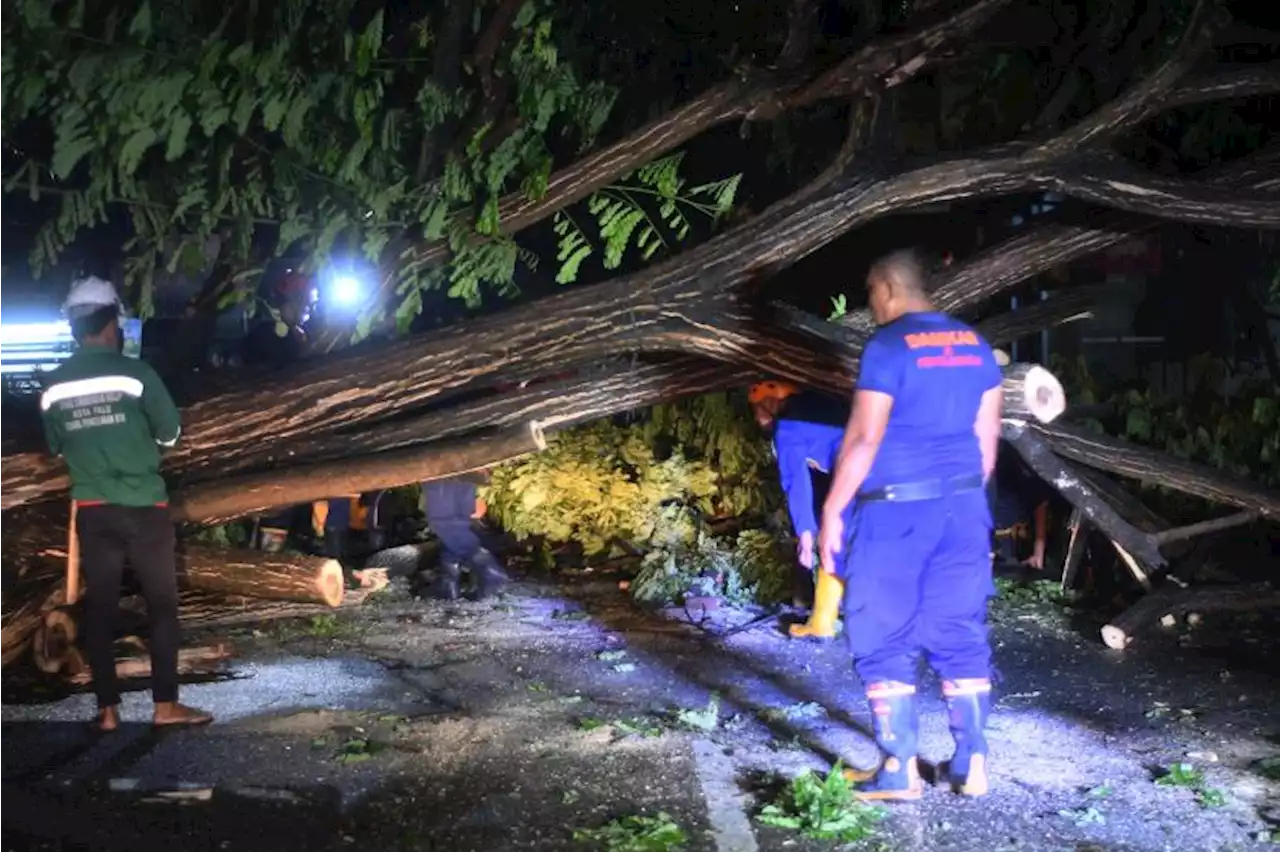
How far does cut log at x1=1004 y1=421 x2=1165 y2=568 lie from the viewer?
7.03m

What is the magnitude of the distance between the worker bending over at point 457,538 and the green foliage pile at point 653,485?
926 mm

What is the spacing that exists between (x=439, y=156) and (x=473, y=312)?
1.33m

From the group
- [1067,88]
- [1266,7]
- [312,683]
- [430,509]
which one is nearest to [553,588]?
[430,509]

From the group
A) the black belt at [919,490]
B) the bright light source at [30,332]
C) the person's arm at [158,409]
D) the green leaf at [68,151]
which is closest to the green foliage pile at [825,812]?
the black belt at [919,490]

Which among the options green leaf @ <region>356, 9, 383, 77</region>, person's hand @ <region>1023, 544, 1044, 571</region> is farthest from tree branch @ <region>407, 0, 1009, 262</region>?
person's hand @ <region>1023, 544, 1044, 571</region>

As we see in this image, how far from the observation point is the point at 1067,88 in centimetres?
721

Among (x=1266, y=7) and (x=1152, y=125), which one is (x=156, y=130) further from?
(x=1266, y=7)

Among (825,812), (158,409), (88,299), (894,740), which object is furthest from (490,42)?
(825,812)

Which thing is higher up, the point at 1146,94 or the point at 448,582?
the point at 1146,94

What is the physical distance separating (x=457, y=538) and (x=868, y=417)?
4497mm

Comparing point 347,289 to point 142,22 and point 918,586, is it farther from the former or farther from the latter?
point 918,586

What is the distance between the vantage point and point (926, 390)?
4383mm

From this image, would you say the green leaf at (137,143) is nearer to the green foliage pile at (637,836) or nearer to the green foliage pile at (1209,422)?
the green foliage pile at (637,836)

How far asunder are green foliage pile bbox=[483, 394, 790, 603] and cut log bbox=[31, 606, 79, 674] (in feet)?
11.3
